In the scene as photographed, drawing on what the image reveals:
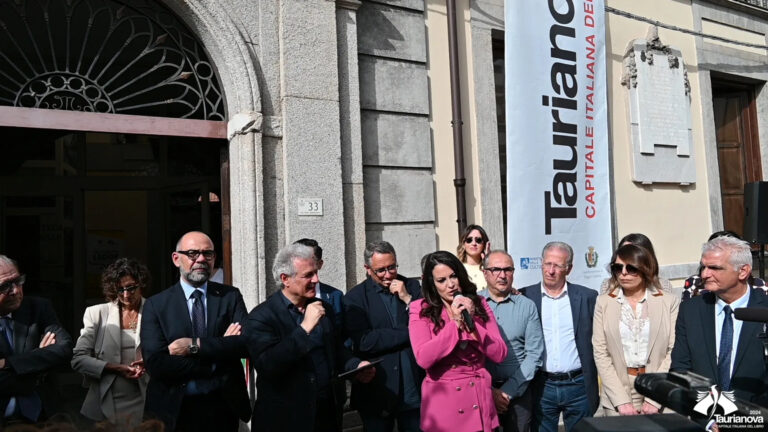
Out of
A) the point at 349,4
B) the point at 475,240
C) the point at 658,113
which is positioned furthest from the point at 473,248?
the point at 658,113

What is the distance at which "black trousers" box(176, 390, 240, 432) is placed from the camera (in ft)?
11.0

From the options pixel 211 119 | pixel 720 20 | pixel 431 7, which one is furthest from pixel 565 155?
pixel 720 20

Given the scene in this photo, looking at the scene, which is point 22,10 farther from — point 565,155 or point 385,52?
point 565,155

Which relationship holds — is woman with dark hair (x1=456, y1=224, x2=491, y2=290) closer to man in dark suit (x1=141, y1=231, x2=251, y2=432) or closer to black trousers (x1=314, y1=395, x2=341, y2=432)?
black trousers (x1=314, y1=395, x2=341, y2=432)


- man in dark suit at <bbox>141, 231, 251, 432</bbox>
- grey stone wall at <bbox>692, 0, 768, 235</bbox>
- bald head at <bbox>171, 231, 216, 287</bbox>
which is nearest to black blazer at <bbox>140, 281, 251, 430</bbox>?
man in dark suit at <bbox>141, 231, 251, 432</bbox>

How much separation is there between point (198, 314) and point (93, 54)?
3240 mm

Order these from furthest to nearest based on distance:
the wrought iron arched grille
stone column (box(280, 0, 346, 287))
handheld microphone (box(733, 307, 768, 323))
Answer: stone column (box(280, 0, 346, 287))
the wrought iron arched grille
handheld microphone (box(733, 307, 768, 323))

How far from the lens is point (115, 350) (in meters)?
4.01

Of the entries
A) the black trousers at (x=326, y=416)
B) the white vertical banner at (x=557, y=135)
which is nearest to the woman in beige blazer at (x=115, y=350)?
the black trousers at (x=326, y=416)

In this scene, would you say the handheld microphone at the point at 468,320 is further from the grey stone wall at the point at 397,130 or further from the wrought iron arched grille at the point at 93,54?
the wrought iron arched grille at the point at 93,54

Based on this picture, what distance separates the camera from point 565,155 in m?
7.05

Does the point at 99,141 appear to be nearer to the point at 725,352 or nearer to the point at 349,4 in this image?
the point at 349,4

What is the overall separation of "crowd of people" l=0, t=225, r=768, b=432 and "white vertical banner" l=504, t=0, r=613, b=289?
7.77ft

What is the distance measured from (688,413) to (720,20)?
382 inches
